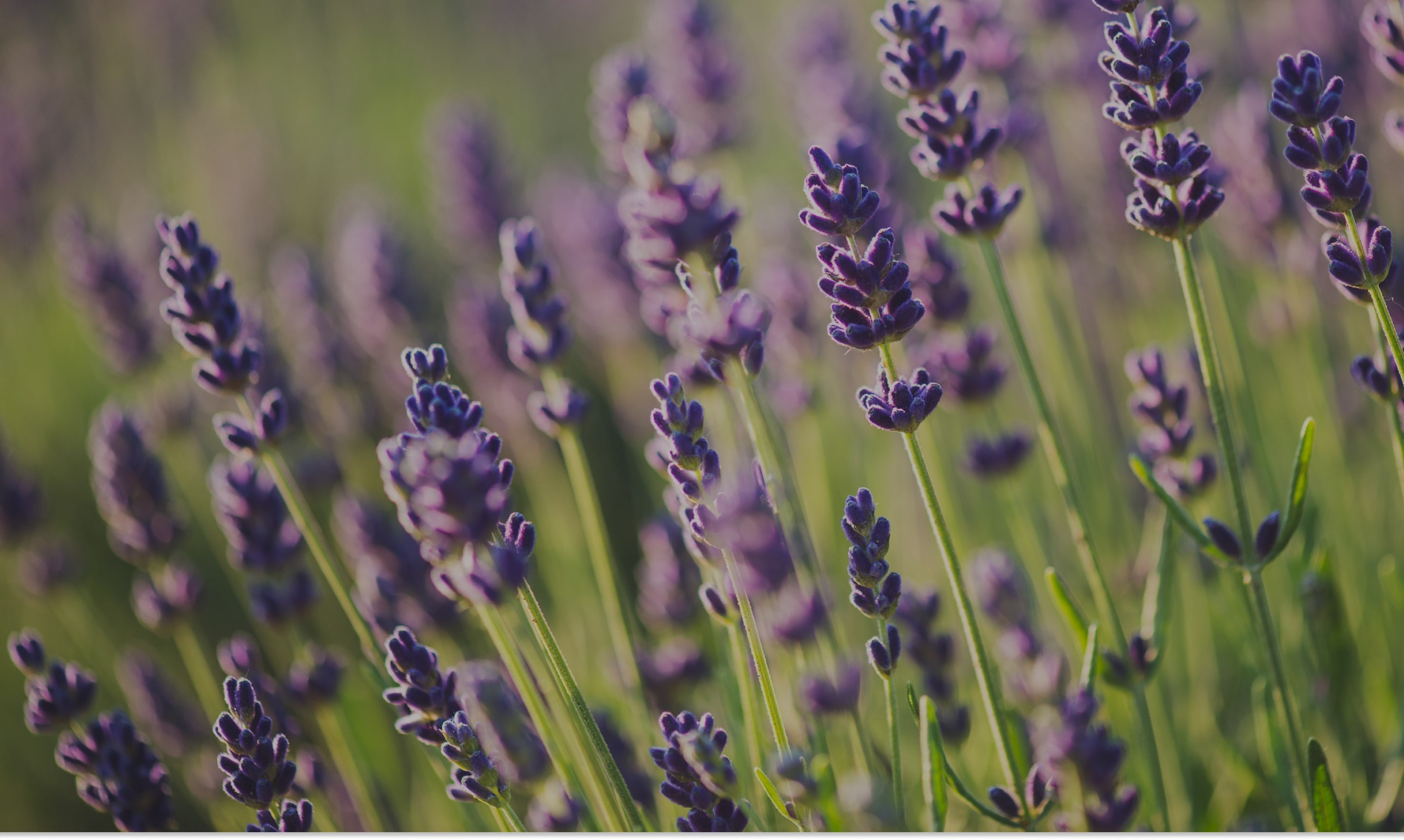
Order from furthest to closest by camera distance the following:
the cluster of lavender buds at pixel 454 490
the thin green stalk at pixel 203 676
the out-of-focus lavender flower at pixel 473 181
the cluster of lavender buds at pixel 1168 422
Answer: the out-of-focus lavender flower at pixel 473 181 → the thin green stalk at pixel 203 676 → the cluster of lavender buds at pixel 1168 422 → the cluster of lavender buds at pixel 454 490

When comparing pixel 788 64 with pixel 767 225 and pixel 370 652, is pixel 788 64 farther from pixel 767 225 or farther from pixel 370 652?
pixel 370 652

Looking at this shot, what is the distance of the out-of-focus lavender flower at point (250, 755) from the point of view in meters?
1.57

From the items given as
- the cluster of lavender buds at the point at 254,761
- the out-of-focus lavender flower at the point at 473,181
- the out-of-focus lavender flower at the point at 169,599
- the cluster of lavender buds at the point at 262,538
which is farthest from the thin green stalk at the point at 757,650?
the out-of-focus lavender flower at the point at 473,181

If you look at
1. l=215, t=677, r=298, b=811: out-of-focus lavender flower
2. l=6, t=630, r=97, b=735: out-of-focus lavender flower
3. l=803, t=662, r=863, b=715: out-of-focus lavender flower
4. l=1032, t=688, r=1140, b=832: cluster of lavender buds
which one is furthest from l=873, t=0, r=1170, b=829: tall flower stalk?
l=6, t=630, r=97, b=735: out-of-focus lavender flower

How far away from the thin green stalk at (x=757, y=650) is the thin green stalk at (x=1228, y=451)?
78cm

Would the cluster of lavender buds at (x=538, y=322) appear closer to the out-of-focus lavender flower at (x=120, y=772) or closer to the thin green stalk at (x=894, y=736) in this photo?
the thin green stalk at (x=894, y=736)

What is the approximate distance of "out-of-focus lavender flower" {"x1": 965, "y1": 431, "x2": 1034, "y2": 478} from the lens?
239cm

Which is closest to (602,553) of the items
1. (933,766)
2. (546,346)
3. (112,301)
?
(546,346)

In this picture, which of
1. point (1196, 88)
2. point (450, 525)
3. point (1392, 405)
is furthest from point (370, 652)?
point (1392, 405)

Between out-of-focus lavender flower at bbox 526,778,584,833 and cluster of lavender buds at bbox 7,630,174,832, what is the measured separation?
0.72 meters

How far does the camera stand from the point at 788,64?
12.8 ft

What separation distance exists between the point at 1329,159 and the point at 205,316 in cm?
198

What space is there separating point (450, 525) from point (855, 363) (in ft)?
9.54

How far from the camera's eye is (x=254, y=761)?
1591mm
